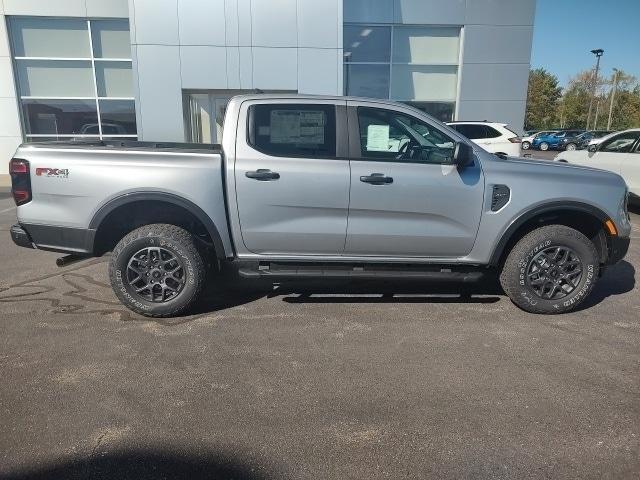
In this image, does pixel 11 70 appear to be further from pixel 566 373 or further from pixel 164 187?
pixel 566 373

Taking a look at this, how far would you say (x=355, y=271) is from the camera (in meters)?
4.17

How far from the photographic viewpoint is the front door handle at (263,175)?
3.93 m

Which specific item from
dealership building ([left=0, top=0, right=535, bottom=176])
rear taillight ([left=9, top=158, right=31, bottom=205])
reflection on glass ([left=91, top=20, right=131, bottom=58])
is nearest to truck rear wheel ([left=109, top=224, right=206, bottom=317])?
rear taillight ([left=9, top=158, right=31, bottom=205])

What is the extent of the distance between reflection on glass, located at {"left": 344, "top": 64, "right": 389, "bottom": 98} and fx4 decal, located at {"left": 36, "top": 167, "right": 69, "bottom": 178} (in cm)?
1134

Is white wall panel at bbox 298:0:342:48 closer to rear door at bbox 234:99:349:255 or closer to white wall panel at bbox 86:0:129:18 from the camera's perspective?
white wall panel at bbox 86:0:129:18

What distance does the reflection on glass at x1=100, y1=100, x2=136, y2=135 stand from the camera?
1420cm

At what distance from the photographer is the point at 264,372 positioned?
3297mm

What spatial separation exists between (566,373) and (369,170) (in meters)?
2.16

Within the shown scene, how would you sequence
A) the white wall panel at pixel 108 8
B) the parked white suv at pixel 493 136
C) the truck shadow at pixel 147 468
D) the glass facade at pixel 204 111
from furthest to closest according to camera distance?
the white wall panel at pixel 108 8 < the glass facade at pixel 204 111 < the parked white suv at pixel 493 136 < the truck shadow at pixel 147 468

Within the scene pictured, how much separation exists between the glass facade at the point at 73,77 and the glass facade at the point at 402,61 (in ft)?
22.7

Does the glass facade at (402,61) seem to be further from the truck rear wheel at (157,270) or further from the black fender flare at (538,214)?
the truck rear wheel at (157,270)

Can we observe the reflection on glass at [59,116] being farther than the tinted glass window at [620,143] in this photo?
Yes

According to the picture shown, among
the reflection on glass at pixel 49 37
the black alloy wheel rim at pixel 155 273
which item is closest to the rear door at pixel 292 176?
the black alloy wheel rim at pixel 155 273

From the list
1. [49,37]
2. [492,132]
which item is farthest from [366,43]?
[49,37]
